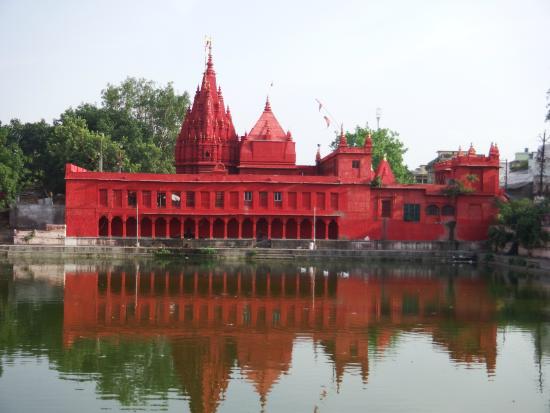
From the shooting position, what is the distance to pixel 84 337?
20672mm

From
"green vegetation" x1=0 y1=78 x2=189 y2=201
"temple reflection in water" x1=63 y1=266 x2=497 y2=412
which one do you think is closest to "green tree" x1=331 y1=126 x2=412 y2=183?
"green vegetation" x1=0 y1=78 x2=189 y2=201

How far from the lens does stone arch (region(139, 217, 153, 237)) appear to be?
50.4m

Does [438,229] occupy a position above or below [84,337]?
above

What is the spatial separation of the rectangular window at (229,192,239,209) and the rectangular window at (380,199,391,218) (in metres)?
9.88

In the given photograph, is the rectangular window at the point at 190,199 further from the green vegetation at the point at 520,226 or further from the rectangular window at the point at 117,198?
the green vegetation at the point at 520,226

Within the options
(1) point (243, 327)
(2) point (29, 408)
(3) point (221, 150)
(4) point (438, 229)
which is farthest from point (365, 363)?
(3) point (221, 150)

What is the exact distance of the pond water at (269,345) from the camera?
51.3 feet

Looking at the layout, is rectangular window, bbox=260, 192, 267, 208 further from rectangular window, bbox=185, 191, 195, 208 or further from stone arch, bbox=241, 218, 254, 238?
rectangular window, bbox=185, 191, 195, 208

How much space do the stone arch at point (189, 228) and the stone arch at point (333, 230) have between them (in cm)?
940

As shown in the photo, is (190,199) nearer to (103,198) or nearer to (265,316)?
(103,198)

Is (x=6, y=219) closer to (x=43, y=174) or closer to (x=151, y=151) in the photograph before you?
(x=43, y=174)

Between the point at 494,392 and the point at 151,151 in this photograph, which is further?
the point at 151,151

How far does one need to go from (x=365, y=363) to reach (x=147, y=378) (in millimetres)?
5527

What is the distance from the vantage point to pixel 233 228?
2021 inches
